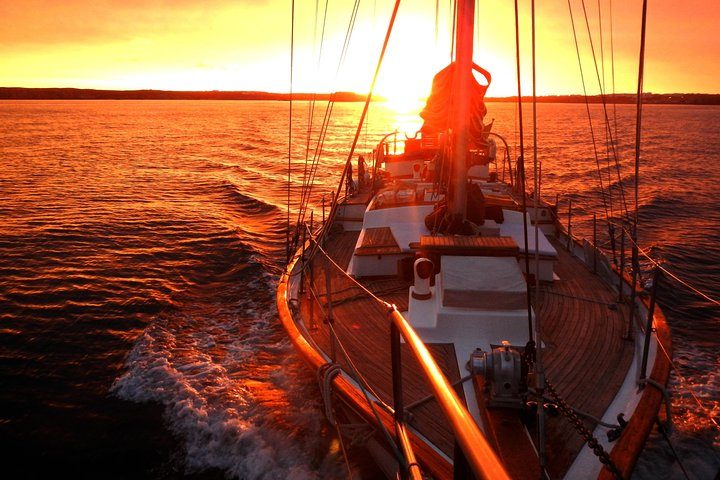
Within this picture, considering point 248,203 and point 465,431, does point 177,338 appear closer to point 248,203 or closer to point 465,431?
point 465,431

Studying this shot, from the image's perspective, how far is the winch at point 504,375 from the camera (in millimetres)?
4320

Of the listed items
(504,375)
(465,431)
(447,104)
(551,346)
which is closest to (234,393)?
(551,346)

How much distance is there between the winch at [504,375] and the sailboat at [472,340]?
12 mm

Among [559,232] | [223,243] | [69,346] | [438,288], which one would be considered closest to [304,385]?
[438,288]

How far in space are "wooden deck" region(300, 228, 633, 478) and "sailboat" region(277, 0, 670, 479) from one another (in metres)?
0.03

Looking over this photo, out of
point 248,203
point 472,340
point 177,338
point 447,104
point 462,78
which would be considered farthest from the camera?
point 248,203

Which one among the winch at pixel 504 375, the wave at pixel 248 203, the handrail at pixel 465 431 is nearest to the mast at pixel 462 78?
the winch at pixel 504 375

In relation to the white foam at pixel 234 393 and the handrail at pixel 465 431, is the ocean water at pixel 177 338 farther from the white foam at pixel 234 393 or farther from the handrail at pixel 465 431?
the handrail at pixel 465 431

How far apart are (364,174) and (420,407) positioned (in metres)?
15.2

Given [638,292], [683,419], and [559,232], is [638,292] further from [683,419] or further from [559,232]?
[559,232]

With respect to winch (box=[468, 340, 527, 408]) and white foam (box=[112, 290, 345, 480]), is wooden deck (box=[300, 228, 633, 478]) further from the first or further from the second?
white foam (box=[112, 290, 345, 480])

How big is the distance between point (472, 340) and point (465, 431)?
5.62 metres

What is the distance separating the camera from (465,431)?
1318 millimetres

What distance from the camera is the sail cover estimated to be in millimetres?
9898
